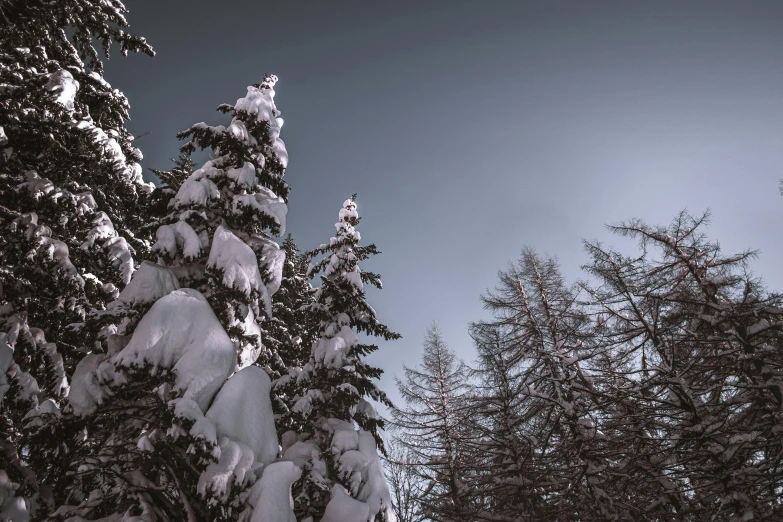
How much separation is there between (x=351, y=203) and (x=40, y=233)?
7.50m

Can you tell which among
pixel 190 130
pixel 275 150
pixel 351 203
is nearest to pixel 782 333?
pixel 351 203

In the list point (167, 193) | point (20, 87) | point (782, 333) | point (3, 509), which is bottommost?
point (3, 509)

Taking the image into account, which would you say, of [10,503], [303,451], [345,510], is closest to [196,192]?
[10,503]

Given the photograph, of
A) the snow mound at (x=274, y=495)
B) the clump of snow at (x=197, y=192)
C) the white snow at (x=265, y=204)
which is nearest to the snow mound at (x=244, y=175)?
the white snow at (x=265, y=204)

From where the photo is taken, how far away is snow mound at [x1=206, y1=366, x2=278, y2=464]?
4680 mm

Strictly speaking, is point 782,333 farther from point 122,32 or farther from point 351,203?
point 122,32

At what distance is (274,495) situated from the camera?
14.5 ft

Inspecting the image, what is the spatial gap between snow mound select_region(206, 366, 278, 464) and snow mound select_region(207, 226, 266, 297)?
1.34m

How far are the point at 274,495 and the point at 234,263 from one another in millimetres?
3326

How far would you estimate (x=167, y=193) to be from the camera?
7.18 metres

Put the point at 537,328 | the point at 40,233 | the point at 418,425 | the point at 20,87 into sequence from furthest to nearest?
1. the point at 418,425
2. the point at 537,328
3. the point at 40,233
4. the point at 20,87

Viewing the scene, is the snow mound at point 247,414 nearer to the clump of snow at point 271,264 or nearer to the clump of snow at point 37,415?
the clump of snow at point 271,264

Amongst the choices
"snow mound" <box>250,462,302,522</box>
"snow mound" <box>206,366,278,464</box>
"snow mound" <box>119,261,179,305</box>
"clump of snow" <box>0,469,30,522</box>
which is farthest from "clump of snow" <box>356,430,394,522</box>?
"clump of snow" <box>0,469,30,522</box>

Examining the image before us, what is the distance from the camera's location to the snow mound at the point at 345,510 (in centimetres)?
621
